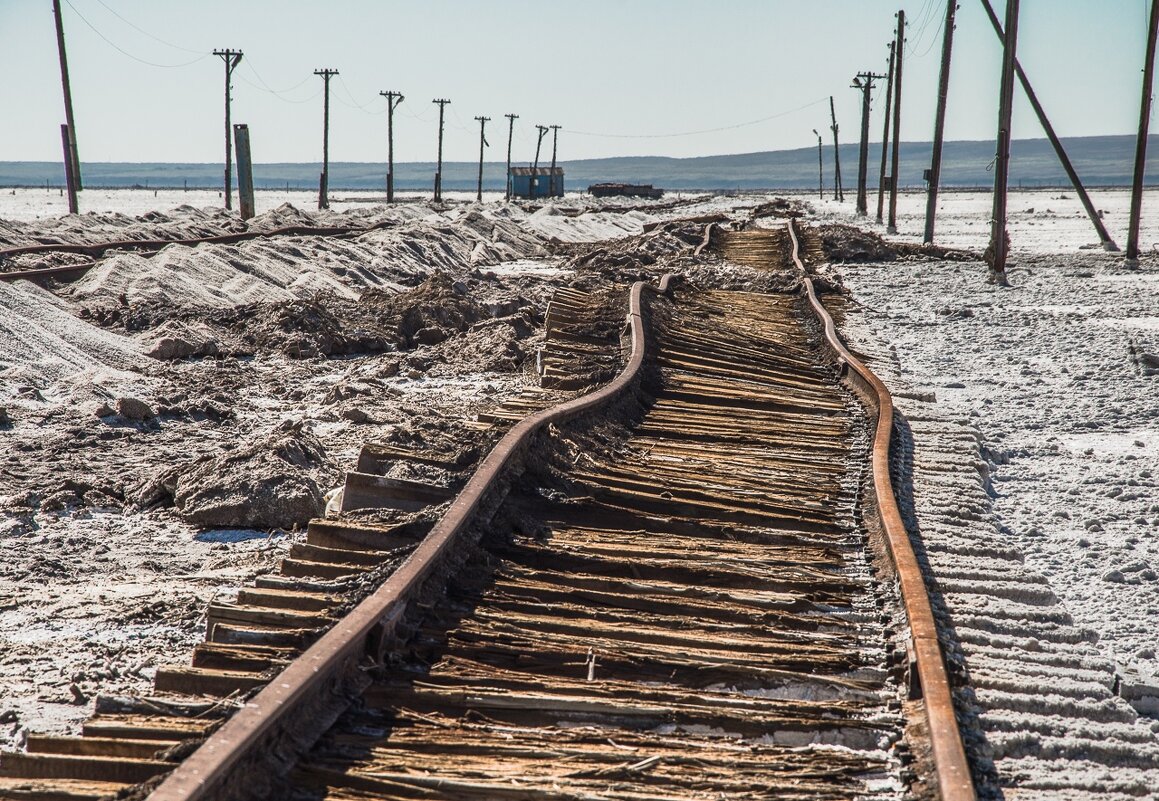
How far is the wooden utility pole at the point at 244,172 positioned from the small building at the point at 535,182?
5238cm

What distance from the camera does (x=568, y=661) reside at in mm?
4477

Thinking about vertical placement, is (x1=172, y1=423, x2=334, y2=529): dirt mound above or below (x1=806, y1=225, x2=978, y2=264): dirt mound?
below

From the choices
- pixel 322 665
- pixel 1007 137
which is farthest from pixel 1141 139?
pixel 322 665

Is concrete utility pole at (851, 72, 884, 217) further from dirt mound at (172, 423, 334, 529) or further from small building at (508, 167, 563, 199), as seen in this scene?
dirt mound at (172, 423, 334, 529)

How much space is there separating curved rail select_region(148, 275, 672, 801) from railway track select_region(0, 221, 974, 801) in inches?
0.4

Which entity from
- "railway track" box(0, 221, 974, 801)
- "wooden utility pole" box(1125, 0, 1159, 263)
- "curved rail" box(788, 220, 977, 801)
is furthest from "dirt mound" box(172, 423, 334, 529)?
"wooden utility pole" box(1125, 0, 1159, 263)

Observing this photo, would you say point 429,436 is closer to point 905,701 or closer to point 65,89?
point 905,701

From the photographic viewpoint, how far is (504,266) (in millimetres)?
28672

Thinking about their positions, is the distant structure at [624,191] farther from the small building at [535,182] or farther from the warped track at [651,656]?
the warped track at [651,656]

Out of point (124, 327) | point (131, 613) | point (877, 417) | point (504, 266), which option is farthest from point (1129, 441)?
point (504, 266)

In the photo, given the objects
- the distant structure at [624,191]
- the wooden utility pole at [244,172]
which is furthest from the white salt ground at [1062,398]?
the distant structure at [624,191]

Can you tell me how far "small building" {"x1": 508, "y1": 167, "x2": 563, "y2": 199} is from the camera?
8819cm

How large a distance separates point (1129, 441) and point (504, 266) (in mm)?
20629

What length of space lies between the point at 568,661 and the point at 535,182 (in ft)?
281
